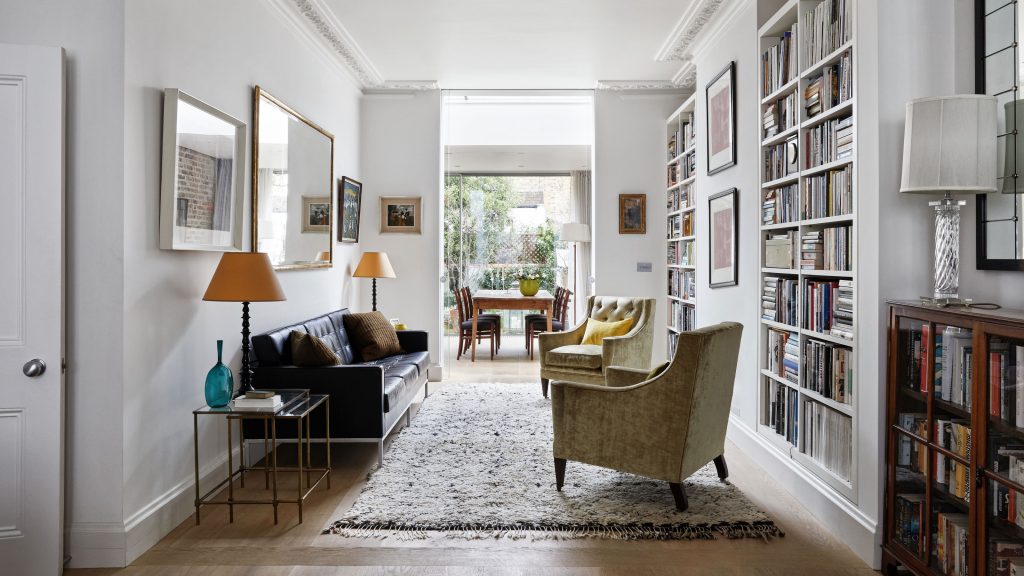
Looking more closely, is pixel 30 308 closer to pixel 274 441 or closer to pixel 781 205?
pixel 274 441

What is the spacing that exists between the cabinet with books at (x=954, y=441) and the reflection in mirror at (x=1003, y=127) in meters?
0.35

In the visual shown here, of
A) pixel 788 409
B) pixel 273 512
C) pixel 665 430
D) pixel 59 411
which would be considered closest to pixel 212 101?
pixel 59 411

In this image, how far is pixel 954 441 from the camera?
216 cm

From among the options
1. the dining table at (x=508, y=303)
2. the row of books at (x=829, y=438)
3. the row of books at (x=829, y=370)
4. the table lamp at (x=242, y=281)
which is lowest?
the row of books at (x=829, y=438)

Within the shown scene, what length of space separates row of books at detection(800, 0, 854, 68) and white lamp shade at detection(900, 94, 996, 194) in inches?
27.0

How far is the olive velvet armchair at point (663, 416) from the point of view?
2.97 meters

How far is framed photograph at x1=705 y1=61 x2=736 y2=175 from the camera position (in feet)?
14.3

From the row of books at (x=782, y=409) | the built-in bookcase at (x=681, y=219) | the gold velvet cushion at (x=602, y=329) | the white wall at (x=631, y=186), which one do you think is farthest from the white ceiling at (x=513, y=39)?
the row of books at (x=782, y=409)

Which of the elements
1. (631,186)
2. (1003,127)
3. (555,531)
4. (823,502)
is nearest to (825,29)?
(1003,127)

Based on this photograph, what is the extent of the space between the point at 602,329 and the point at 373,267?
217 cm

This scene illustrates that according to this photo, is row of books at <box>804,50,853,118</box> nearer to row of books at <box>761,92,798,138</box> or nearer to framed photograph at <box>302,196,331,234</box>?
row of books at <box>761,92,798,138</box>

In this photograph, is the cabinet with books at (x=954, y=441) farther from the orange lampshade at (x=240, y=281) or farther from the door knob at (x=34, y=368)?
the door knob at (x=34, y=368)

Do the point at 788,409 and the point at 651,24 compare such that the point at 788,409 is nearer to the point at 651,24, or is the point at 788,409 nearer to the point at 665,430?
the point at 665,430

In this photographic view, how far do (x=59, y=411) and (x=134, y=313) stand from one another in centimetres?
46
